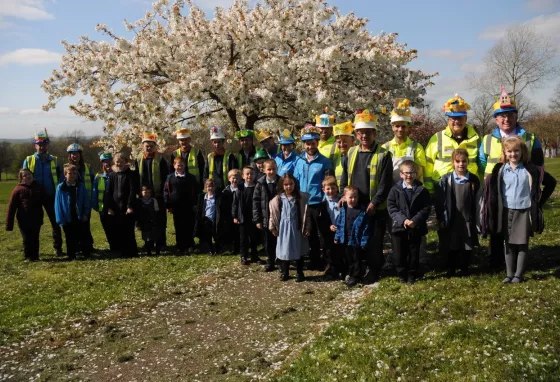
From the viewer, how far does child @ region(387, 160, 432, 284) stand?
618 centimetres

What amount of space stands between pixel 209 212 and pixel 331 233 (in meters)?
3.22

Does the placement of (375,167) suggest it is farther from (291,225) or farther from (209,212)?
(209,212)

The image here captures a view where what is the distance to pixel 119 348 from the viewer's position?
507 centimetres

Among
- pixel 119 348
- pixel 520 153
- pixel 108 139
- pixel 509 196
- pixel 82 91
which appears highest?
pixel 82 91

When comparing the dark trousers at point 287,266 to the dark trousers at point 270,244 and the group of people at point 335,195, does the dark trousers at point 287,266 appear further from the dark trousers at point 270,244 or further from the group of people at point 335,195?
the dark trousers at point 270,244

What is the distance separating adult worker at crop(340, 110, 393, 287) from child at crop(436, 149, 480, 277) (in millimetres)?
824

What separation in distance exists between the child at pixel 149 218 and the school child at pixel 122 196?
0.58 feet

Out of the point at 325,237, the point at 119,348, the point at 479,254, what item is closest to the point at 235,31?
the point at 325,237

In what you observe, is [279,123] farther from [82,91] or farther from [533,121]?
[533,121]

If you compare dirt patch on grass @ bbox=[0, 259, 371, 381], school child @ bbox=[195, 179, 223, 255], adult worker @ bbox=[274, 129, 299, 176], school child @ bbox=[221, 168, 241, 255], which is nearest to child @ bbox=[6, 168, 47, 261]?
school child @ bbox=[195, 179, 223, 255]

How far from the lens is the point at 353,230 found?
6.60m

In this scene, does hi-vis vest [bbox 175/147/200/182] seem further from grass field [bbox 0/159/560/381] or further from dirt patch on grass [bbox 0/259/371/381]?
dirt patch on grass [bbox 0/259/371/381]

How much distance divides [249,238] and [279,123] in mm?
8249

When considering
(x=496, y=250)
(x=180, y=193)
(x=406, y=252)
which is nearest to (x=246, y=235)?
(x=180, y=193)
